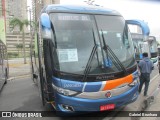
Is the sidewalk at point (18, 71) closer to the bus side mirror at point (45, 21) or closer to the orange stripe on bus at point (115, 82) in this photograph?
the bus side mirror at point (45, 21)

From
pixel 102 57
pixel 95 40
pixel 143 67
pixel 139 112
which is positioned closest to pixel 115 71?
pixel 102 57

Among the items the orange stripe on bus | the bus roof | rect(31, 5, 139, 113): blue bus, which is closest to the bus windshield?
rect(31, 5, 139, 113): blue bus

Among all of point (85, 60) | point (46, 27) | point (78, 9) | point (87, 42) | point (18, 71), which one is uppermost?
point (78, 9)

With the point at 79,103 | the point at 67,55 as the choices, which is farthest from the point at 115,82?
the point at 67,55

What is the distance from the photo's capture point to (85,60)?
6.91 metres

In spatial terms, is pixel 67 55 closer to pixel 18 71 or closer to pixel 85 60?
pixel 85 60

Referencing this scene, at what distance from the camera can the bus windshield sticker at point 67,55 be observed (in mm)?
6895

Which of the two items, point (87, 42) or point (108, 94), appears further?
point (87, 42)

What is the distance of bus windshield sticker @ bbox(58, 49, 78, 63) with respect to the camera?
6895 millimetres

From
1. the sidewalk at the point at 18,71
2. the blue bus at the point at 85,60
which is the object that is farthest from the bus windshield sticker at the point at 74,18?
the sidewalk at the point at 18,71

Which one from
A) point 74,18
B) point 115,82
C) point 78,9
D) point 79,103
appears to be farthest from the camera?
point 78,9

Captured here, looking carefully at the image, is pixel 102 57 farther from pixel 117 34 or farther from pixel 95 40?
pixel 117 34

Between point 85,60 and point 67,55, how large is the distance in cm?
45

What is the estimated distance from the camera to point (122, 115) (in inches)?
296
